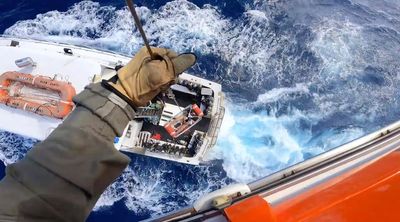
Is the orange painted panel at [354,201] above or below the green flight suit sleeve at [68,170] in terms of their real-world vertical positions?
below

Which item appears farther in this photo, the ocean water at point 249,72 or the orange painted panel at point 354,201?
the ocean water at point 249,72

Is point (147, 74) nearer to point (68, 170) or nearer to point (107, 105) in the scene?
point (107, 105)

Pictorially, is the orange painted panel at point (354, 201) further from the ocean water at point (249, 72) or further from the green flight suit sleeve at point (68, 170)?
the ocean water at point (249, 72)

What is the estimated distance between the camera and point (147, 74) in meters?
4.05

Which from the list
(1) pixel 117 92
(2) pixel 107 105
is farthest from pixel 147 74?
(2) pixel 107 105

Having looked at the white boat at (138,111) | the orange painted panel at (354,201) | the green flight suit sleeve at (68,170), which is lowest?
the white boat at (138,111)

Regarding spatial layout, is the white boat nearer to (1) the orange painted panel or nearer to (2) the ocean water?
(2) the ocean water

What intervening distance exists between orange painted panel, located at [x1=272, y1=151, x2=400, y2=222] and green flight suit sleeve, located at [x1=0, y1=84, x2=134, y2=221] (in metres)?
→ 1.35

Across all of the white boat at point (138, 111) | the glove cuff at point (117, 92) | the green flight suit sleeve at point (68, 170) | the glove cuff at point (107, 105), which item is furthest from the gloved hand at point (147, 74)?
the white boat at point (138, 111)

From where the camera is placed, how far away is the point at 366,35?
16.8 m

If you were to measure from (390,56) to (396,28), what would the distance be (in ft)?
7.00

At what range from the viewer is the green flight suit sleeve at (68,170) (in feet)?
8.48

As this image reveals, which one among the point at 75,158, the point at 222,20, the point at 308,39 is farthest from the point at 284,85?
the point at 75,158

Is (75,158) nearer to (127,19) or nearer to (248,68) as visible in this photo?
(248,68)
